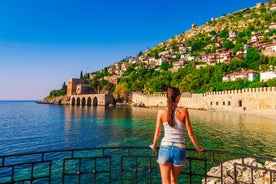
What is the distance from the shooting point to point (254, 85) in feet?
157

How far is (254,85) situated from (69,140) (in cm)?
4098

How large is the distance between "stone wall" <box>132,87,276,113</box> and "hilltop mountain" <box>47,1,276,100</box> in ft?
14.6

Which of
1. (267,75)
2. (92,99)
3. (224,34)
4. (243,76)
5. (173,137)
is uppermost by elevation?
(224,34)

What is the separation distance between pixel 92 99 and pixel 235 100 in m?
59.1

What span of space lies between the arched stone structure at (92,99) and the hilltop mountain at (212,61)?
4205mm

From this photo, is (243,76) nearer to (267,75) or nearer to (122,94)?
(267,75)

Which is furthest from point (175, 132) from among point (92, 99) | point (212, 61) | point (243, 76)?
point (92, 99)

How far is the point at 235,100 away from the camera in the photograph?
47.3 meters

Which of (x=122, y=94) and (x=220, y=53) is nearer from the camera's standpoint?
(x=122, y=94)

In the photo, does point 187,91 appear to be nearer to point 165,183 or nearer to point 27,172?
point 27,172

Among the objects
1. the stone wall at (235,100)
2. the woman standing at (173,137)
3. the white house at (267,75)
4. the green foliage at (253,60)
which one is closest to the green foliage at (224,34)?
the green foliage at (253,60)

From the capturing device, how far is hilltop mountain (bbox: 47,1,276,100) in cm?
6385

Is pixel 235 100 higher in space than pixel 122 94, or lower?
lower

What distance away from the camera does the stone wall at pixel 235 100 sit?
3947 cm
